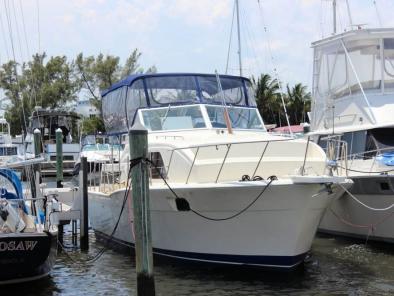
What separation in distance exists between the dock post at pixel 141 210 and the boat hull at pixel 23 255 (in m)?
2.34

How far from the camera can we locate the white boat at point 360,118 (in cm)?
1423

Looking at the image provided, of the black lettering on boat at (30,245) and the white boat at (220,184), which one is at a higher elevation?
the white boat at (220,184)

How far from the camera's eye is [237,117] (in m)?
15.0

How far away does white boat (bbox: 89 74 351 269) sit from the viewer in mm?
11148

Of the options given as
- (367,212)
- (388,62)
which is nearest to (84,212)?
(367,212)

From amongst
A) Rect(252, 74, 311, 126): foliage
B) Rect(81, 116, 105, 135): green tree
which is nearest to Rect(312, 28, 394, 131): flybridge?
Rect(252, 74, 311, 126): foliage

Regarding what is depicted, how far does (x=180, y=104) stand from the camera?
1460 centimetres

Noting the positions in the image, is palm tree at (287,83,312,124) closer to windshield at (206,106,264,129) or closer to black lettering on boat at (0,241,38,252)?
windshield at (206,106,264,129)

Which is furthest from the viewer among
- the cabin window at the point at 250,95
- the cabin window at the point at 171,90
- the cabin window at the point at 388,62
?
the cabin window at the point at 388,62

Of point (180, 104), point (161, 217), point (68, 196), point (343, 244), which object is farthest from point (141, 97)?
point (343, 244)

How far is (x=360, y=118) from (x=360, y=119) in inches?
1.7

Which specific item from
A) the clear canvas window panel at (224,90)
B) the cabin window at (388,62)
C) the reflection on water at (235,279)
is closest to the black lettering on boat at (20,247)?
the reflection on water at (235,279)

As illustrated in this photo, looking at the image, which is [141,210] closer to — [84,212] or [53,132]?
[84,212]

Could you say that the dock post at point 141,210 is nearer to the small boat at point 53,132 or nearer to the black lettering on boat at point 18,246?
→ the black lettering on boat at point 18,246
